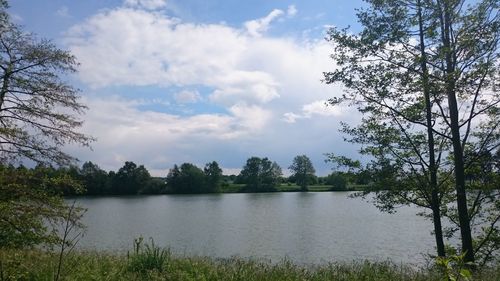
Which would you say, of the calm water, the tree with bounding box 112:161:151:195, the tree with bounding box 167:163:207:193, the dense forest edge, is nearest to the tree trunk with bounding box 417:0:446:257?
the dense forest edge

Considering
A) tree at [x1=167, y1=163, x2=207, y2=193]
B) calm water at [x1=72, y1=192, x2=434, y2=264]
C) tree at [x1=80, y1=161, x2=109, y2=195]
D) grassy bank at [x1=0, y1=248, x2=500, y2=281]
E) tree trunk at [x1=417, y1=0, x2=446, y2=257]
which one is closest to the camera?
grassy bank at [x1=0, y1=248, x2=500, y2=281]

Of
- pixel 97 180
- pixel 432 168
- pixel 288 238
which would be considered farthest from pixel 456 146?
pixel 97 180

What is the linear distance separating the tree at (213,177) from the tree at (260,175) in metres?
8.28

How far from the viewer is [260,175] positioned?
4872 inches

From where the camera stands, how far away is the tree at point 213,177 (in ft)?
388

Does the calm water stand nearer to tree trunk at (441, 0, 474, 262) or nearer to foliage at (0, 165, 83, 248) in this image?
tree trunk at (441, 0, 474, 262)

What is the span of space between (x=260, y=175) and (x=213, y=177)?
13785 mm

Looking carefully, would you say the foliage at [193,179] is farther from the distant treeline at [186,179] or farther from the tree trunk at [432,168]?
the tree trunk at [432,168]

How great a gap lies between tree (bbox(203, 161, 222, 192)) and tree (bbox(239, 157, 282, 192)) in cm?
828

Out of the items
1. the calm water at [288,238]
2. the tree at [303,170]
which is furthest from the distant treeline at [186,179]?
the calm water at [288,238]

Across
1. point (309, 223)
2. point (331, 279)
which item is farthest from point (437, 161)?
point (309, 223)

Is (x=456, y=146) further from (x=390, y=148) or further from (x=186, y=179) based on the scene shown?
(x=186, y=179)

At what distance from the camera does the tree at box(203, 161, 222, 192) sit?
118125 mm

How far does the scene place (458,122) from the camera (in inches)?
417
